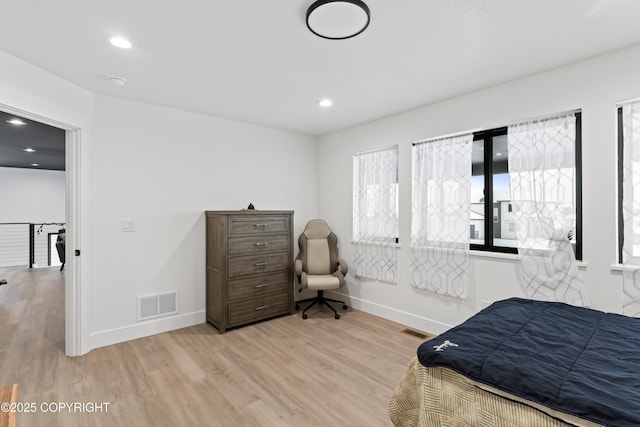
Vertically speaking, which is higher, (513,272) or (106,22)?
(106,22)

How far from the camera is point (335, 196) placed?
467 cm

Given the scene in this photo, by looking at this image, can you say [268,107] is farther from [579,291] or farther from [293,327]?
[579,291]

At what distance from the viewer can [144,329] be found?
11.1 feet

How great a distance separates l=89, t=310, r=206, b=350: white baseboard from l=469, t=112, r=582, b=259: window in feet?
11.0

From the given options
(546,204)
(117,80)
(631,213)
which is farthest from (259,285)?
(631,213)

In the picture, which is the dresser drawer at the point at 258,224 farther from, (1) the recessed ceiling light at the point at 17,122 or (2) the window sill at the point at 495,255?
(1) the recessed ceiling light at the point at 17,122

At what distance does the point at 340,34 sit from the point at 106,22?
1490 millimetres

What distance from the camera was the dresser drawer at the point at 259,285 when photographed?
11.8ft

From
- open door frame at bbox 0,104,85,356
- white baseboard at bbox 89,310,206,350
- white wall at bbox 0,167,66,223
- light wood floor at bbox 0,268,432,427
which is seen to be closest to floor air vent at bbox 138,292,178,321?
white baseboard at bbox 89,310,206,350

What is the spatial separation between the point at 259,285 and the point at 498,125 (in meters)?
3.16

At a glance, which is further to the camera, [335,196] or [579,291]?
[335,196]

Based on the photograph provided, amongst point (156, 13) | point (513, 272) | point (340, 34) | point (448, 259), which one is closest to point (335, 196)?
point (448, 259)

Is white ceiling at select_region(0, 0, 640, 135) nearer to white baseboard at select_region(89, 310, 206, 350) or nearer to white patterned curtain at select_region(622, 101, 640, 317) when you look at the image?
white patterned curtain at select_region(622, 101, 640, 317)

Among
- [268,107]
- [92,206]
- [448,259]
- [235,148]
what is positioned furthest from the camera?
[235,148]
